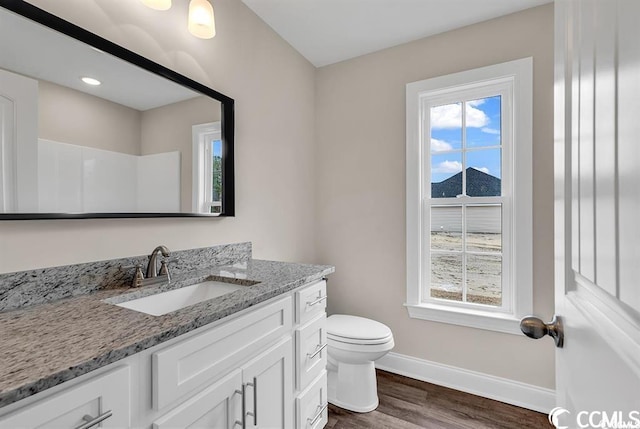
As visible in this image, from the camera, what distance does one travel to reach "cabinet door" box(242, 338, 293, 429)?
3.40 feet

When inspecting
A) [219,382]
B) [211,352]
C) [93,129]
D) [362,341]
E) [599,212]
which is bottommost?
[362,341]

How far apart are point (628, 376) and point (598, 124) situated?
35 centimetres

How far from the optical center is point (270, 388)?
1149 mm

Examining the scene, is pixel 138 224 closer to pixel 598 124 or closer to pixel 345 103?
pixel 598 124

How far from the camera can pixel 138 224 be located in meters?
1.32

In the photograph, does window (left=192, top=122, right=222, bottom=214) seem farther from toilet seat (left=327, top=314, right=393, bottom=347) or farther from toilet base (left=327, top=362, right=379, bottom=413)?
toilet base (left=327, top=362, right=379, bottom=413)

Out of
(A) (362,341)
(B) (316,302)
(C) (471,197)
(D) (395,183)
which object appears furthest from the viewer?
(D) (395,183)

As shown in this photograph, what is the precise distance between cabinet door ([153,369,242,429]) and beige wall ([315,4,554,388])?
1.57 m

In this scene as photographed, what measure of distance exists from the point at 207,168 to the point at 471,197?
1754 millimetres

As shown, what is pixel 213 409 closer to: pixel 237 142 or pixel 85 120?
pixel 85 120

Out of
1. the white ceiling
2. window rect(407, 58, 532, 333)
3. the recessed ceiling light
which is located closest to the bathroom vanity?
the recessed ceiling light

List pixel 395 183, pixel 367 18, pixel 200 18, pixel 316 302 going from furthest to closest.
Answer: pixel 395 183, pixel 367 18, pixel 316 302, pixel 200 18

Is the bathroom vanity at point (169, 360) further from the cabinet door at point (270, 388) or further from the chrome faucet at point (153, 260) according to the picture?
the chrome faucet at point (153, 260)

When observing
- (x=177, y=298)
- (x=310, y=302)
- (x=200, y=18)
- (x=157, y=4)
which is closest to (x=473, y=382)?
(x=310, y=302)
